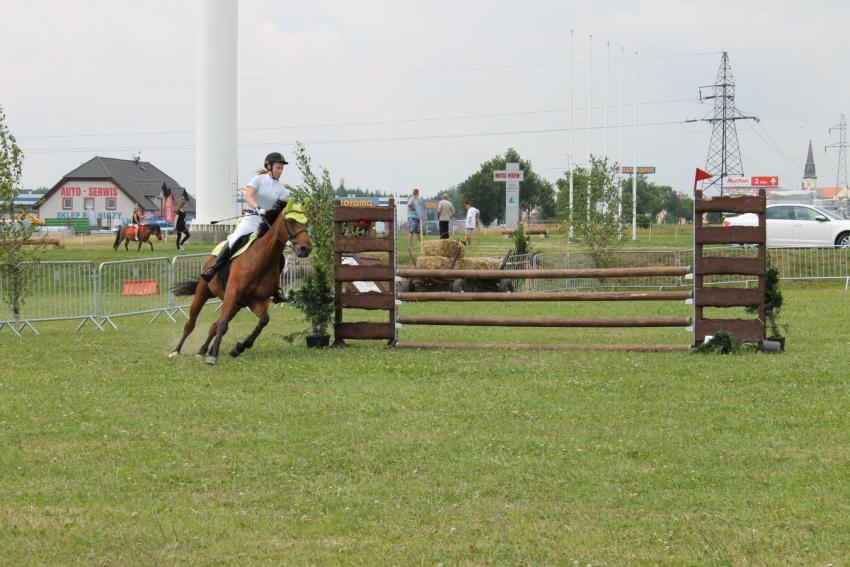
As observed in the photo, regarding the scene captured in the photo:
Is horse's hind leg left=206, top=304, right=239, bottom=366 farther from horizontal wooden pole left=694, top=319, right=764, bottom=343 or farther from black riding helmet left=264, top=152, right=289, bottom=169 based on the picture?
horizontal wooden pole left=694, top=319, right=764, bottom=343

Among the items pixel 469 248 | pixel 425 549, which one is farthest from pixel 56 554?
pixel 469 248

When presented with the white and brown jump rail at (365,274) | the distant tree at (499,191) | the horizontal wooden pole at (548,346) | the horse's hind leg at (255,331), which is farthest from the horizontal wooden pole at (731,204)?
the distant tree at (499,191)

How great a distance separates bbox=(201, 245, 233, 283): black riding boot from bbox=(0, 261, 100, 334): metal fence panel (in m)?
7.77

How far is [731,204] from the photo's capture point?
47.7 ft

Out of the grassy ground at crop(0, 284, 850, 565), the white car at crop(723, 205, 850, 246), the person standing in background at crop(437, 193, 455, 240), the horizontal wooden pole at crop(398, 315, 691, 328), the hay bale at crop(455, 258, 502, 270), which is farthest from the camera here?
the person standing in background at crop(437, 193, 455, 240)

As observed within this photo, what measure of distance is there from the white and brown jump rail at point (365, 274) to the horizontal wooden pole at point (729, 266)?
170 inches

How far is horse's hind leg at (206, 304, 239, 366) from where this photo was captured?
1413 centimetres

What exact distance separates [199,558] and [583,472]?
3.07 meters

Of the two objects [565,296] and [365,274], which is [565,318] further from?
[365,274]

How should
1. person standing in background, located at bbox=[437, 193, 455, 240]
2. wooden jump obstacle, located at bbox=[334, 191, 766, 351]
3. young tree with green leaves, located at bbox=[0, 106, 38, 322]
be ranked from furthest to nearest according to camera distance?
person standing in background, located at bbox=[437, 193, 455, 240] < young tree with green leaves, located at bbox=[0, 106, 38, 322] < wooden jump obstacle, located at bbox=[334, 191, 766, 351]

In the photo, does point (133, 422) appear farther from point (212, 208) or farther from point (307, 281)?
point (212, 208)

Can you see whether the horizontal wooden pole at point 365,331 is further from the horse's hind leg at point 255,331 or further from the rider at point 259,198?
the horse's hind leg at point 255,331

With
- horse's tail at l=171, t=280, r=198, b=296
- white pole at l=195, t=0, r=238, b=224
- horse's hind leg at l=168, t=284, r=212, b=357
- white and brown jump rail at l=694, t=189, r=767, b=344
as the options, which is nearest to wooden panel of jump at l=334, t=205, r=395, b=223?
horse's hind leg at l=168, t=284, r=212, b=357

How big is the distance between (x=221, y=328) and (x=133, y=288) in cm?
1099
